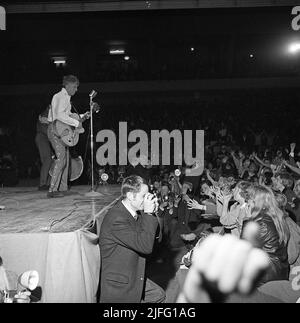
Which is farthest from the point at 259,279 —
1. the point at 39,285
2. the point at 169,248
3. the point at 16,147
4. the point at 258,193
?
the point at 16,147

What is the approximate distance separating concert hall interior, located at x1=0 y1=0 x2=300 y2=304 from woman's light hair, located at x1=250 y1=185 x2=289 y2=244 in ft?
0.05

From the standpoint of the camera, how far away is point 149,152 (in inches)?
462

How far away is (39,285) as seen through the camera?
2.77m

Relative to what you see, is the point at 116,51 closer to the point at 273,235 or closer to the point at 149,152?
the point at 149,152

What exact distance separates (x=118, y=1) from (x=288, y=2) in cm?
444

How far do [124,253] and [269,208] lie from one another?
4.32 ft

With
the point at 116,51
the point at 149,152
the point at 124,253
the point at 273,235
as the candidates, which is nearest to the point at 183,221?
the point at 273,235

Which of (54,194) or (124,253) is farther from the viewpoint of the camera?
(54,194)

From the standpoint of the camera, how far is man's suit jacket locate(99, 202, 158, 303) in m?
2.75

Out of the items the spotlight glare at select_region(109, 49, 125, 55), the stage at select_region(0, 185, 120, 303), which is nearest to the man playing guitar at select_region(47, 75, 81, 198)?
the stage at select_region(0, 185, 120, 303)

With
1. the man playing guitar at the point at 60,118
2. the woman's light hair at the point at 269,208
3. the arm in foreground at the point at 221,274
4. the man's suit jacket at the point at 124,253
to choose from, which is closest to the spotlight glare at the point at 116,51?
the man playing guitar at the point at 60,118

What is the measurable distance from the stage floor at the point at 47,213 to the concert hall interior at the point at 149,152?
22 millimetres
